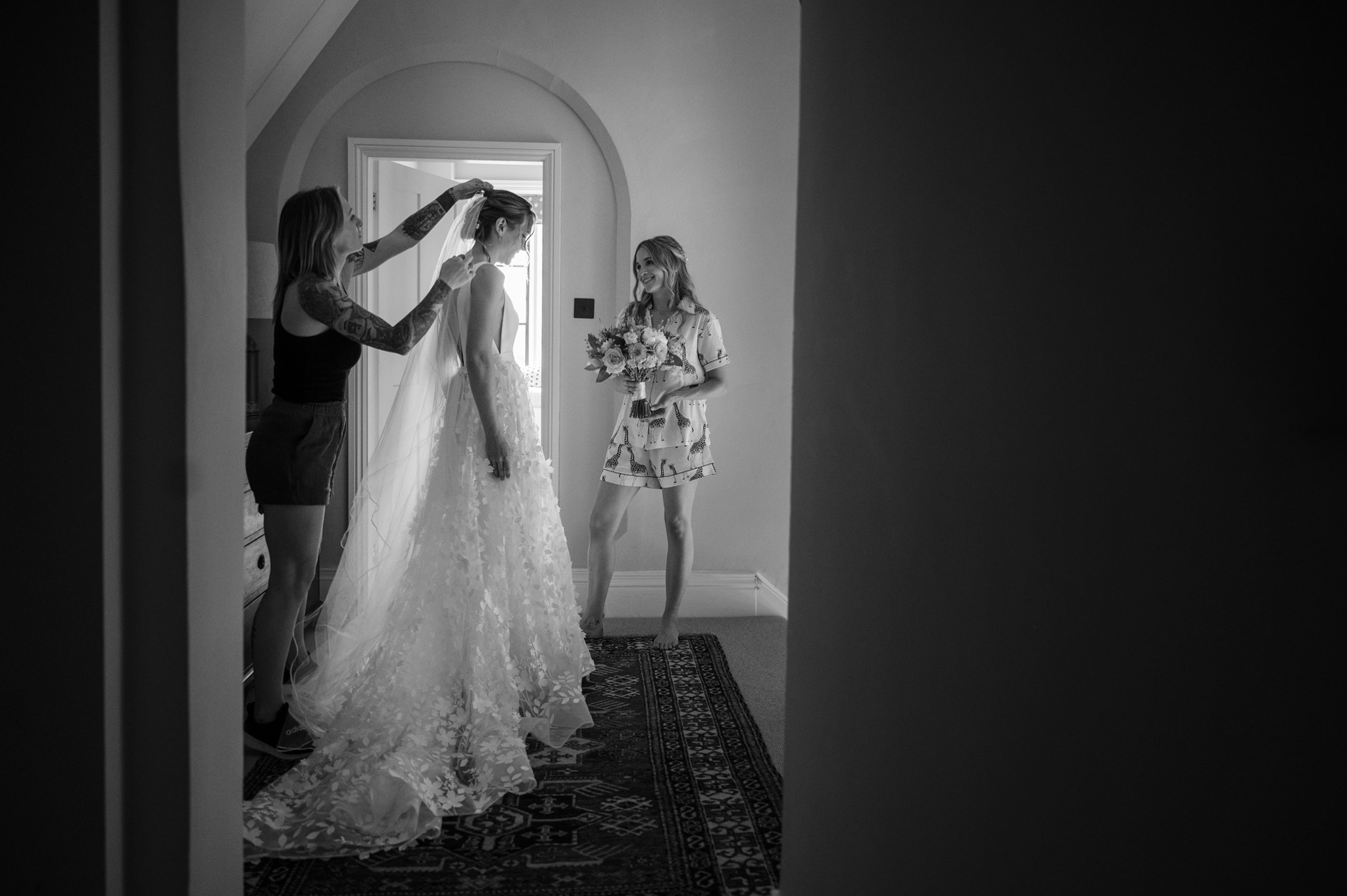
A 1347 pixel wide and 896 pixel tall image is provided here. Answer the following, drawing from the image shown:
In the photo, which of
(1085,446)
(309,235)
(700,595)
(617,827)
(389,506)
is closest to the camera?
(1085,446)

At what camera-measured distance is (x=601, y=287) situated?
16.4ft

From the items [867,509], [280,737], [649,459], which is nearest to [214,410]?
[867,509]

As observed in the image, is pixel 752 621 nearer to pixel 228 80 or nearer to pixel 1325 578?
pixel 228 80

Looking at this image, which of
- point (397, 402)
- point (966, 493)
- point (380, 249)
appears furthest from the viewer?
point (380, 249)

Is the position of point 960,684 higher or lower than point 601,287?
lower

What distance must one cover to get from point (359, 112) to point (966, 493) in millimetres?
4649

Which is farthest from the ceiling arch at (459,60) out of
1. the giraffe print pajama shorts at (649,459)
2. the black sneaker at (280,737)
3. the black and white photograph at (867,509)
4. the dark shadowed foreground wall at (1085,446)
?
the dark shadowed foreground wall at (1085,446)

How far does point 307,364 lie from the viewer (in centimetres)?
305

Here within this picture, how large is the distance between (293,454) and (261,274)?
164 centimetres

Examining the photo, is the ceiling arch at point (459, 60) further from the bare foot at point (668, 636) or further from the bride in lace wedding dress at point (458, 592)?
the bare foot at point (668, 636)

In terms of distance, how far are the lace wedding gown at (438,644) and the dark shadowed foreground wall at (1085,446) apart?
1617 millimetres

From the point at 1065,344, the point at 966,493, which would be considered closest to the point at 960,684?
the point at 966,493

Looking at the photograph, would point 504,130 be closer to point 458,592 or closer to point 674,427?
point 674,427

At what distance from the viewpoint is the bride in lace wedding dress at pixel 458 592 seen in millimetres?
2857
